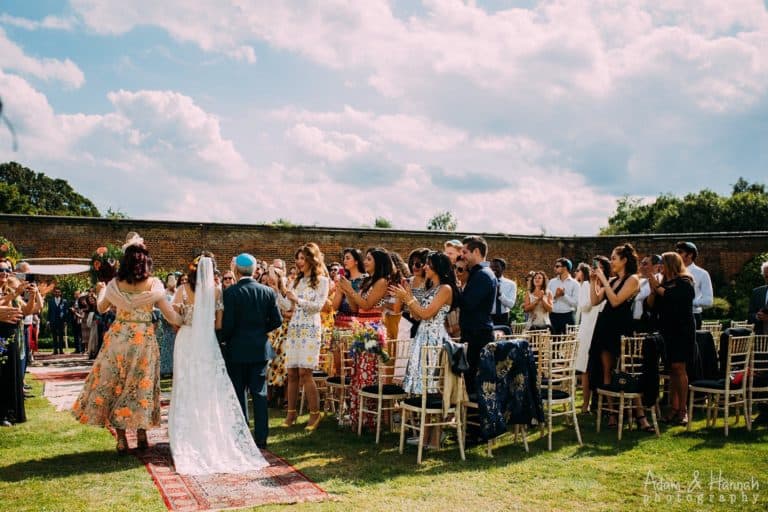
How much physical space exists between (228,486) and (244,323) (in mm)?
1528

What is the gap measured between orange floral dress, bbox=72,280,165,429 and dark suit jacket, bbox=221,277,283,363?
66 centimetres

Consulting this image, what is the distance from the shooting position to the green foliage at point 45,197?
38406 mm

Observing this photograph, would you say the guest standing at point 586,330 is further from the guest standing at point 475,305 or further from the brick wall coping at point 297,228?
the brick wall coping at point 297,228

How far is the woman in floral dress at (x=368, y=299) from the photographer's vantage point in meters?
6.89

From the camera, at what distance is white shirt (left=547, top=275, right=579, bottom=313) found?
32.4ft

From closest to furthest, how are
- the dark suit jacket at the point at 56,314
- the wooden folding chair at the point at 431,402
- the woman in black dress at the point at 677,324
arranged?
the wooden folding chair at the point at 431,402
the woman in black dress at the point at 677,324
the dark suit jacket at the point at 56,314

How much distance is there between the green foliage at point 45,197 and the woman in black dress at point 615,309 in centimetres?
3753

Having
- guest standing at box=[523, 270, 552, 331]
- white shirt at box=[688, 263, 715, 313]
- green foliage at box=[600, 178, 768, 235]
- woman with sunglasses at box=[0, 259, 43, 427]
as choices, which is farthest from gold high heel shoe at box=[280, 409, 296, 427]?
green foliage at box=[600, 178, 768, 235]

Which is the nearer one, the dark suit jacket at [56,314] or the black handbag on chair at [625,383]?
the black handbag on chair at [625,383]

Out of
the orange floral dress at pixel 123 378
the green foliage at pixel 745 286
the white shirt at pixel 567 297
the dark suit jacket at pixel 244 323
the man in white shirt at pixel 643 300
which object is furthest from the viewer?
the green foliage at pixel 745 286

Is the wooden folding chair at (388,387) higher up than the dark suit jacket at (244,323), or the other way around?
the dark suit jacket at (244,323)

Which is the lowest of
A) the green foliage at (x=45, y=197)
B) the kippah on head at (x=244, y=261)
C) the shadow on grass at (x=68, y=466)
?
the shadow on grass at (x=68, y=466)

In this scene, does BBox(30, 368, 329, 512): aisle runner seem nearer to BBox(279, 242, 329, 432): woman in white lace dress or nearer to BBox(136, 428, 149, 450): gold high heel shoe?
BBox(136, 428, 149, 450): gold high heel shoe

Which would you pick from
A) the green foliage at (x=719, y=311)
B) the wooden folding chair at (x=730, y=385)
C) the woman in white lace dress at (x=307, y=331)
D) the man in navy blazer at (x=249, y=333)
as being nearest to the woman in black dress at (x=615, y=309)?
the wooden folding chair at (x=730, y=385)
